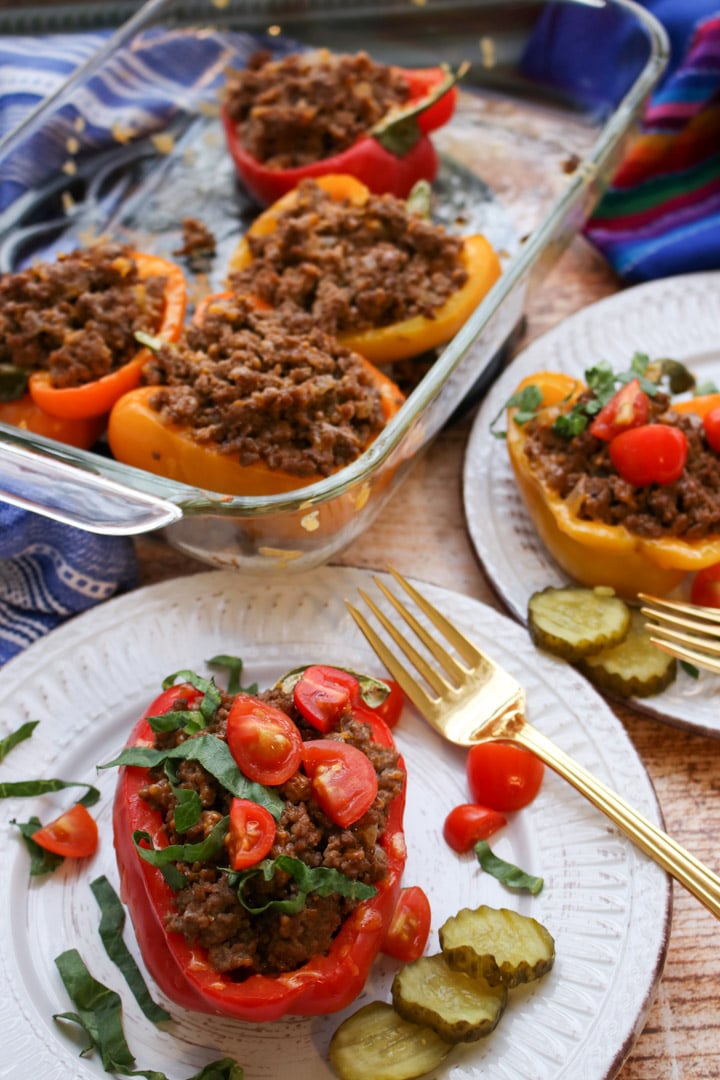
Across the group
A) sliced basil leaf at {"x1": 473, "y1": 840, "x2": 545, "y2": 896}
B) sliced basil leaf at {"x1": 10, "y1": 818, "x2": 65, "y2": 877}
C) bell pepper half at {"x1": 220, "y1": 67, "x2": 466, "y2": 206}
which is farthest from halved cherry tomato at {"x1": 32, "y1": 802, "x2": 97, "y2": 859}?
bell pepper half at {"x1": 220, "y1": 67, "x2": 466, "y2": 206}

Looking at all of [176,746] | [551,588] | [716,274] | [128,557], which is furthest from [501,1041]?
[716,274]

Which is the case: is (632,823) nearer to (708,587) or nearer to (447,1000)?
(447,1000)

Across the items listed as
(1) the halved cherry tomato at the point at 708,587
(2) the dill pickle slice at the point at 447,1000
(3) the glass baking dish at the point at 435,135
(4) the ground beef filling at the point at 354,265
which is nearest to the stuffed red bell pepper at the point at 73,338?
(4) the ground beef filling at the point at 354,265

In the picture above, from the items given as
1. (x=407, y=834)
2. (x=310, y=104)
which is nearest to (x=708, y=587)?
(x=407, y=834)

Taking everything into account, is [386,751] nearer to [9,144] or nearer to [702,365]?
[702,365]

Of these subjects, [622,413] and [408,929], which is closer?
[408,929]

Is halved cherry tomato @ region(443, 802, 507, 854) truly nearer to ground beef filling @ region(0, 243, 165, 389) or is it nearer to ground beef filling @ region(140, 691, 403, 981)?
ground beef filling @ region(140, 691, 403, 981)
